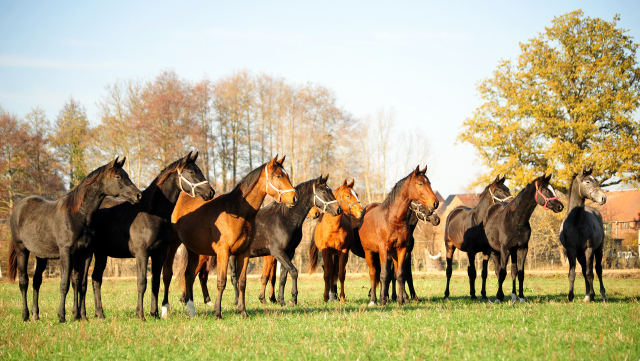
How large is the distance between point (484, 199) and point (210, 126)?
23781 millimetres

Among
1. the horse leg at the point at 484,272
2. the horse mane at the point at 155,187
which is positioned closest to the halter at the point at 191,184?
the horse mane at the point at 155,187

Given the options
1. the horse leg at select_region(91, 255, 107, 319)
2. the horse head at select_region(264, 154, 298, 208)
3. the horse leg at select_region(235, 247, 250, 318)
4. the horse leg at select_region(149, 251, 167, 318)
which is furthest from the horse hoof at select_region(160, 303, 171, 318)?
the horse head at select_region(264, 154, 298, 208)

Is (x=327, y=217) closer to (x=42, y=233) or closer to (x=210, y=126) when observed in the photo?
(x=42, y=233)

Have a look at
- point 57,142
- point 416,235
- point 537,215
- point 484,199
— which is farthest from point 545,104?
point 57,142

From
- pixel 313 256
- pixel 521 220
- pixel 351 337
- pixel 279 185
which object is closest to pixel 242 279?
pixel 279 185

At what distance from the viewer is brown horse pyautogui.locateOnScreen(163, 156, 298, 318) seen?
8.42m

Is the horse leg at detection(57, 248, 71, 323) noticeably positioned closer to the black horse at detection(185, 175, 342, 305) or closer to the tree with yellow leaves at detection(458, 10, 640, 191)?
the black horse at detection(185, 175, 342, 305)

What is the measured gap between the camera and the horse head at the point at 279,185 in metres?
8.54

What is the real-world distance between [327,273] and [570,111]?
73.9 feet

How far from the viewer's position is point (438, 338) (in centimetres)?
574

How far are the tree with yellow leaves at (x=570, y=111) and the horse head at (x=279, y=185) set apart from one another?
2232 centimetres

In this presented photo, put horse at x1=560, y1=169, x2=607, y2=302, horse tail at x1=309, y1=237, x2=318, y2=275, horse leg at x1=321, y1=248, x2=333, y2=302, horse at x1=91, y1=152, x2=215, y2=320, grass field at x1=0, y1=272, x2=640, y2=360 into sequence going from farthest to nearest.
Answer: horse tail at x1=309, y1=237, x2=318, y2=275
horse leg at x1=321, y1=248, x2=333, y2=302
horse at x1=560, y1=169, x2=607, y2=302
horse at x1=91, y1=152, x2=215, y2=320
grass field at x1=0, y1=272, x2=640, y2=360

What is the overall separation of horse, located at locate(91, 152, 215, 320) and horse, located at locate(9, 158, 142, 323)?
0.38m

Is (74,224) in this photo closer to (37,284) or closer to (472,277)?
(37,284)
